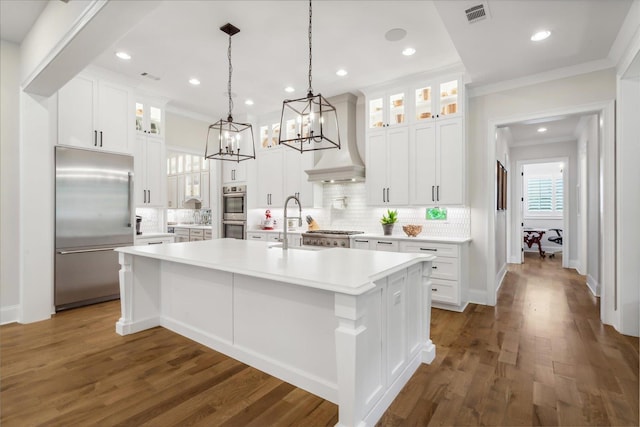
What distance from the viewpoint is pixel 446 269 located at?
4.06 m

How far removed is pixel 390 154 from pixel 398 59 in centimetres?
127

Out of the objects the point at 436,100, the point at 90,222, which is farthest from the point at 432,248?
the point at 90,222

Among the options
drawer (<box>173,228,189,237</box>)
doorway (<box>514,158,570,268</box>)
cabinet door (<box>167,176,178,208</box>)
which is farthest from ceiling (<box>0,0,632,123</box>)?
doorway (<box>514,158,570,268</box>)

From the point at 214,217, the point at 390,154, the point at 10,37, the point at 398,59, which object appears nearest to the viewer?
the point at 10,37

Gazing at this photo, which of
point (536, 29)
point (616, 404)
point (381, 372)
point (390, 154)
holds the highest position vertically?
point (536, 29)

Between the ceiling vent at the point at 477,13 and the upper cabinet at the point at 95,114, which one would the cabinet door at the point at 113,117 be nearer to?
the upper cabinet at the point at 95,114

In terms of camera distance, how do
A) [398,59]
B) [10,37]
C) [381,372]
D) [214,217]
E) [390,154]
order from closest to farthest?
1. [381,372]
2. [10,37]
3. [398,59]
4. [390,154]
5. [214,217]

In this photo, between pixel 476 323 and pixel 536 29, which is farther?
pixel 476 323

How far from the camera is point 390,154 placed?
15.4 ft

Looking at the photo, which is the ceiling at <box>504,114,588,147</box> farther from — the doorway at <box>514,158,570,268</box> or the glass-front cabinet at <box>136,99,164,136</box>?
the glass-front cabinet at <box>136,99,164,136</box>

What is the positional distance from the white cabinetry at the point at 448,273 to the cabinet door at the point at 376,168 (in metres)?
0.98

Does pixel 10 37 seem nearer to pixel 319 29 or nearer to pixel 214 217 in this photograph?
pixel 319 29

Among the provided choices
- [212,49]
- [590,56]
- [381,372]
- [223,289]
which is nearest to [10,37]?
[212,49]

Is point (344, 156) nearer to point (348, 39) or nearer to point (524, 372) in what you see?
point (348, 39)
